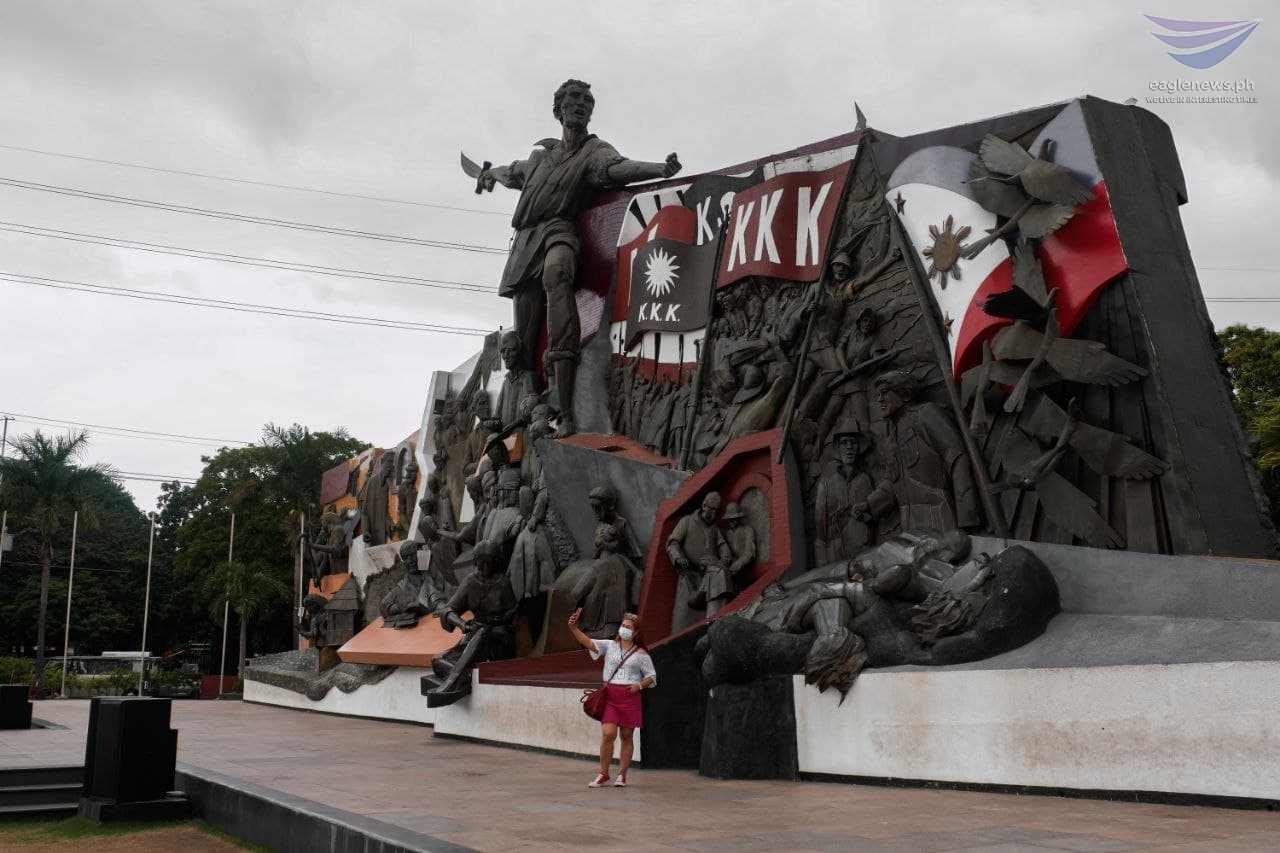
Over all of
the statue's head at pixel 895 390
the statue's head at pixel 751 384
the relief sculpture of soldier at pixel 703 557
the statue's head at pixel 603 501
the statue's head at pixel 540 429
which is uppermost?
the statue's head at pixel 540 429

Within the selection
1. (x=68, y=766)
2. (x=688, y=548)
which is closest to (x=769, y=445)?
(x=688, y=548)

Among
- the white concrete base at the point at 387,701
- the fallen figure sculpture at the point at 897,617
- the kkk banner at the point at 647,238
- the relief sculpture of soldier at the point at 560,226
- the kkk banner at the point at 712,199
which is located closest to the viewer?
the fallen figure sculpture at the point at 897,617

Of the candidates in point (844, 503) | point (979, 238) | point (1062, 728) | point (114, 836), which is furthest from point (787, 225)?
point (114, 836)

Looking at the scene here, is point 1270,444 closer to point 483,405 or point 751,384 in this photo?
point 751,384

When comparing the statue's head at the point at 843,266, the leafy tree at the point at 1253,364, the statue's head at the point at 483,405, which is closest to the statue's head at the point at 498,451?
the statue's head at the point at 483,405

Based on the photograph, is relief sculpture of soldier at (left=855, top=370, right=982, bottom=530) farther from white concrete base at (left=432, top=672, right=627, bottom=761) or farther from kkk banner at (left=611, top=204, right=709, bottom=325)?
kkk banner at (left=611, top=204, right=709, bottom=325)

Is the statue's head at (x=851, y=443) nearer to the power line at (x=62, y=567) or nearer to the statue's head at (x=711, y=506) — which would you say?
the statue's head at (x=711, y=506)

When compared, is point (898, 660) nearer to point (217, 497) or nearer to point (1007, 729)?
point (1007, 729)

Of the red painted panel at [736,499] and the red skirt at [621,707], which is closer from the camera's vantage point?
the red skirt at [621,707]

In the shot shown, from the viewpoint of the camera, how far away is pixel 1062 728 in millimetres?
7246

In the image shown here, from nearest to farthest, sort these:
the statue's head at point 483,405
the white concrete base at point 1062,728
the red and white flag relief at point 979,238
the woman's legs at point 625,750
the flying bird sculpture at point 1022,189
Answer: the white concrete base at point 1062,728, the woman's legs at point 625,750, the red and white flag relief at point 979,238, the flying bird sculpture at point 1022,189, the statue's head at point 483,405

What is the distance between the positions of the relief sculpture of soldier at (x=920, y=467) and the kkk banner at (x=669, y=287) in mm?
4204

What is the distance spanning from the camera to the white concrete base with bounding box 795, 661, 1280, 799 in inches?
251

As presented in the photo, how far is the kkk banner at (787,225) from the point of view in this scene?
12977mm
